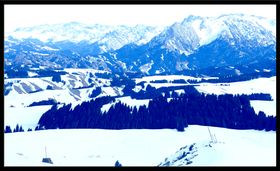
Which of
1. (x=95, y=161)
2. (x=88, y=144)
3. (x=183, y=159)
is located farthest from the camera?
(x=88, y=144)

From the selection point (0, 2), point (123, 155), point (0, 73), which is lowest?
point (123, 155)

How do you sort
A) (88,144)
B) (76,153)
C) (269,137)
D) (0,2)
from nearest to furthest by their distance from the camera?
(0,2) < (76,153) < (88,144) < (269,137)

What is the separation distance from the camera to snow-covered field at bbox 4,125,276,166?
3927 inches

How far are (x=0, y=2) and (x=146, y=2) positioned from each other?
Result: 552 inches

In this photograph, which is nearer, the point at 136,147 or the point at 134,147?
the point at 136,147

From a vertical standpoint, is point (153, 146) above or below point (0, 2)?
below

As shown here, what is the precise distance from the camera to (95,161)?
429ft

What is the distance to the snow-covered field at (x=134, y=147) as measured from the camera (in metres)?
99.8

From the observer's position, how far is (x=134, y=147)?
156 m

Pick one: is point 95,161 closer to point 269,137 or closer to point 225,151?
point 225,151

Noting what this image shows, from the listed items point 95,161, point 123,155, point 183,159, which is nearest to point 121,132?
point 123,155

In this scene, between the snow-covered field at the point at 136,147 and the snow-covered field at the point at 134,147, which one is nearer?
the snow-covered field at the point at 136,147

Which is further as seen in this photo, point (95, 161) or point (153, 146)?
point (153, 146)

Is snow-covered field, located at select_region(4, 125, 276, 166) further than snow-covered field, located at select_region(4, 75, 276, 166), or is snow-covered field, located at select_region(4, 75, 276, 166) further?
snow-covered field, located at select_region(4, 125, 276, 166)
